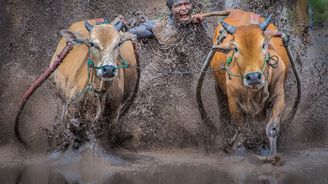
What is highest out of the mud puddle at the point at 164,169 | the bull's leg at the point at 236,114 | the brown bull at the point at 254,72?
the brown bull at the point at 254,72

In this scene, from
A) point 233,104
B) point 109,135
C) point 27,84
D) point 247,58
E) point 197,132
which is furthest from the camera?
point 27,84

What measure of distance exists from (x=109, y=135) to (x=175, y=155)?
102 cm

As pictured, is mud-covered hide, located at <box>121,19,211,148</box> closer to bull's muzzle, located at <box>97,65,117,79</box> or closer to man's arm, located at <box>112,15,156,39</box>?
man's arm, located at <box>112,15,156,39</box>

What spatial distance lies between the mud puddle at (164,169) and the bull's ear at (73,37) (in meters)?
1.34

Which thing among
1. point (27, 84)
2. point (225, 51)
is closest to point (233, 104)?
point (225, 51)

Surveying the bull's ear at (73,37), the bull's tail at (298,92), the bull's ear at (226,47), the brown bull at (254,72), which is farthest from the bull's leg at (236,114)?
the bull's ear at (73,37)

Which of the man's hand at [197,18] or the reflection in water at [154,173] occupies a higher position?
the man's hand at [197,18]

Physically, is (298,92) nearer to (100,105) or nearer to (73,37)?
(100,105)

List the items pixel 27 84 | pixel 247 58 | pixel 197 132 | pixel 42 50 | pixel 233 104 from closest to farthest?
pixel 247 58, pixel 233 104, pixel 197 132, pixel 27 84, pixel 42 50

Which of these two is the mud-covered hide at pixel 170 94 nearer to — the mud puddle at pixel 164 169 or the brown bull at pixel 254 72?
the mud puddle at pixel 164 169

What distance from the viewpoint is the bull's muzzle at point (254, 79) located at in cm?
883

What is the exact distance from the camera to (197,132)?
37.6ft

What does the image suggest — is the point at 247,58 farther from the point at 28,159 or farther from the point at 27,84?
the point at 27,84

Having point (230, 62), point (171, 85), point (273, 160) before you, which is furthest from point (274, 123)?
point (171, 85)
